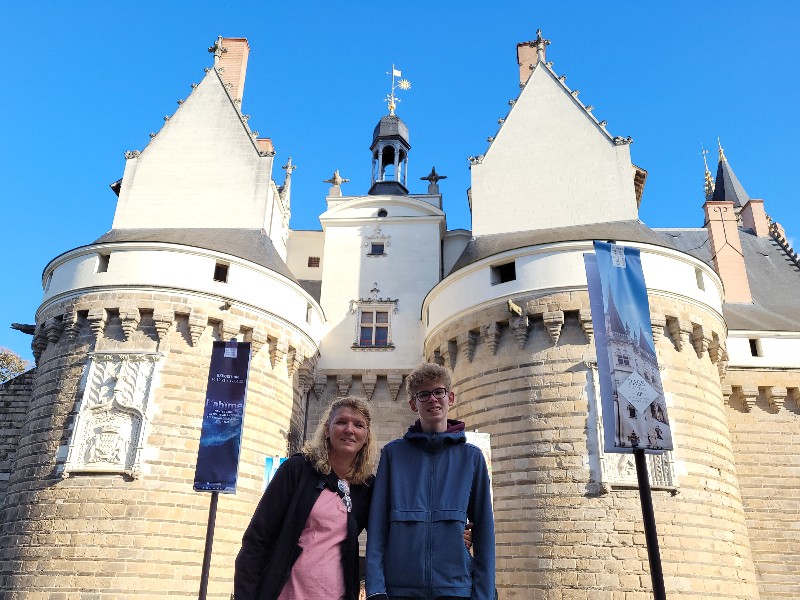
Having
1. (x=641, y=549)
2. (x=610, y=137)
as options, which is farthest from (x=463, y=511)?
(x=610, y=137)

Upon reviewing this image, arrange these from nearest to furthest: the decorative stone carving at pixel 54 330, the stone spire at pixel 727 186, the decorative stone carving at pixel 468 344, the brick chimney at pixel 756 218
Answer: the decorative stone carving at pixel 54 330 < the decorative stone carving at pixel 468 344 < the brick chimney at pixel 756 218 < the stone spire at pixel 727 186

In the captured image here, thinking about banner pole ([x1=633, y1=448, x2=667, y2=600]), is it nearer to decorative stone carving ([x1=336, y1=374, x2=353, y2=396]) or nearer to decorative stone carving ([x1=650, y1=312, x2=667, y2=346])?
decorative stone carving ([x1=650, y1=312, x2=667, y2=346])

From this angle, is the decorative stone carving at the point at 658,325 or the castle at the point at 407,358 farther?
the decorative stone carving at the point at 658,325

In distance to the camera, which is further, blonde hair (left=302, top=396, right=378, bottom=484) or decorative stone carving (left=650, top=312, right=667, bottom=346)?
decorative stone carving (left=650, top=312, right=667, bottom=346)

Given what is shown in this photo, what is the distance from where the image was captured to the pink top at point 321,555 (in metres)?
3.35

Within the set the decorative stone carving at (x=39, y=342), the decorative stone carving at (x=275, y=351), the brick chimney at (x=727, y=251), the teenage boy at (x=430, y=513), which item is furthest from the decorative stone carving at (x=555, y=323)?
the decorative stone carving at (x=39, y=342)

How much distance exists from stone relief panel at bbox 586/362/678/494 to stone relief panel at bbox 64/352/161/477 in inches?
364

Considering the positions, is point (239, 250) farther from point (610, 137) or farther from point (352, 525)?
point (352, 525)

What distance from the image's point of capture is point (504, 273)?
50.6ft

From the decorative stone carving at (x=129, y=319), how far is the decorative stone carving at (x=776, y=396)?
1606 cm

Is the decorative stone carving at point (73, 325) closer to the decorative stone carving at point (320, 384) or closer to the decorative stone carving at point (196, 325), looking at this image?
the decorative stone carving at point (196, 325)

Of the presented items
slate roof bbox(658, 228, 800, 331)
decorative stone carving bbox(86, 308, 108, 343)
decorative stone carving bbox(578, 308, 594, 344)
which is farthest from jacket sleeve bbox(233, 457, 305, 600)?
slate roof bbox(658, 228, 800, 331)

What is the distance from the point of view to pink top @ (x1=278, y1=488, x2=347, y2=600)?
3.35 meters

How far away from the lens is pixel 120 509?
12.4m
